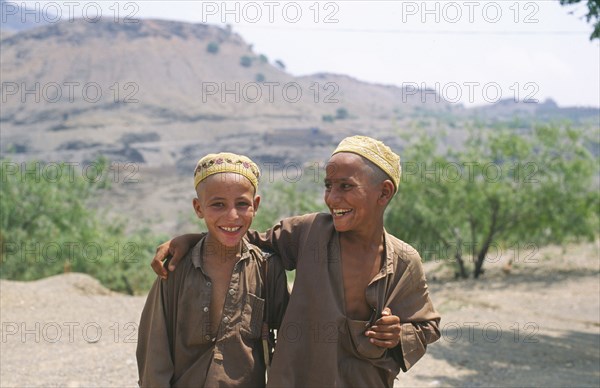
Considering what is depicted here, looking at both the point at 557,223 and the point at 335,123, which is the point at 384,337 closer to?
the point at 557,223

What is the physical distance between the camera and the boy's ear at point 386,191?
2781mm

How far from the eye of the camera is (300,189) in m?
18.0

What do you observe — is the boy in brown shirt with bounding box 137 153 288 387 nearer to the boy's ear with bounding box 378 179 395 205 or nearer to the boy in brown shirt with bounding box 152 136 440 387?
the boy in brown shirt with bounding box 152 136 440 387

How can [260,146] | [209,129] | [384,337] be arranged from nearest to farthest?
[384,337]
[260,146]
[209,129]

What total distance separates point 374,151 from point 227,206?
24.9 inches

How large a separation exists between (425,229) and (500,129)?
2.76 m

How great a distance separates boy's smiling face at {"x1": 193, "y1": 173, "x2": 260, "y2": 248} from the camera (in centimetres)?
272

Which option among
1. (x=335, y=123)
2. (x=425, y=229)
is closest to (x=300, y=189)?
(x=425, y=229)

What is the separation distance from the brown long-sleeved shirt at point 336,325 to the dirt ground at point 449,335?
3757mm

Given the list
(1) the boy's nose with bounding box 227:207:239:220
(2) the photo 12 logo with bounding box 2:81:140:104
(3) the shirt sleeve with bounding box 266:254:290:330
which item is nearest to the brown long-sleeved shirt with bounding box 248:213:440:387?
(3) the shirt sleeve with bounding box 266:254:290:330

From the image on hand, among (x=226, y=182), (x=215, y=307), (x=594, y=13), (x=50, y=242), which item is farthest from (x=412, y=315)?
(x=50, y=242)

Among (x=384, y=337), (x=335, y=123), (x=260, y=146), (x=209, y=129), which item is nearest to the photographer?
(x=384, y=337)

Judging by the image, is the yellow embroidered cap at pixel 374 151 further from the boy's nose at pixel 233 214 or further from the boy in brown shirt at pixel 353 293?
the boy's nose at pixel 233 214

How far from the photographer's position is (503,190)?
1418 centimetres
